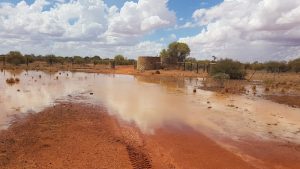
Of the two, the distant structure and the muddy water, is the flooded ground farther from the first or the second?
the distant structure

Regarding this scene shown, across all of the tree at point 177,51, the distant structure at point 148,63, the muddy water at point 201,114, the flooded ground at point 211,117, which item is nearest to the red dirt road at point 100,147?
the flooded ground at point 211,117

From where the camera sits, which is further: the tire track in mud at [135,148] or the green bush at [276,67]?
the green bush at [276,67]

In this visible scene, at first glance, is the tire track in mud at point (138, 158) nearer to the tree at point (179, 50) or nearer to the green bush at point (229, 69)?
the green bush at point (229, 69)

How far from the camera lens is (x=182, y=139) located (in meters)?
11.1

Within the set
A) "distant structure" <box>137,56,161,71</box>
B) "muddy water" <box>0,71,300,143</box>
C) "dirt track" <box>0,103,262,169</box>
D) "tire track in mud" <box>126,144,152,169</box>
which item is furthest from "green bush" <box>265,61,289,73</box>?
"tire track in mud" <box>126,144,152,169</box>

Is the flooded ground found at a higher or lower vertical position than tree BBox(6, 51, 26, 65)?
lower

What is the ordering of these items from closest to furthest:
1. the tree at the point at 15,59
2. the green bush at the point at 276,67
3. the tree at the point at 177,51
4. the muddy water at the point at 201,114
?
the muddy water at the point at 201,114
the tree at the point at 177,51
the green bush at the point at 276,67
the tree at the point at 15,59

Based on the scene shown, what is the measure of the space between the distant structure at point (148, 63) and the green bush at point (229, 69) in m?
16.2

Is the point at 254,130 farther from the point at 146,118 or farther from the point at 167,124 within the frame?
the point at 146,118

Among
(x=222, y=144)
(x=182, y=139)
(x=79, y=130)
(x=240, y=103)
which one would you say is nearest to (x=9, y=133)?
(x=79, y=130)

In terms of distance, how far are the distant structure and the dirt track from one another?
148 feet

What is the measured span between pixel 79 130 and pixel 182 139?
3.64 m

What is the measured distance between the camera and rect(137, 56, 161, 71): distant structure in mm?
57938

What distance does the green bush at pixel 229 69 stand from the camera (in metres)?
42.6
